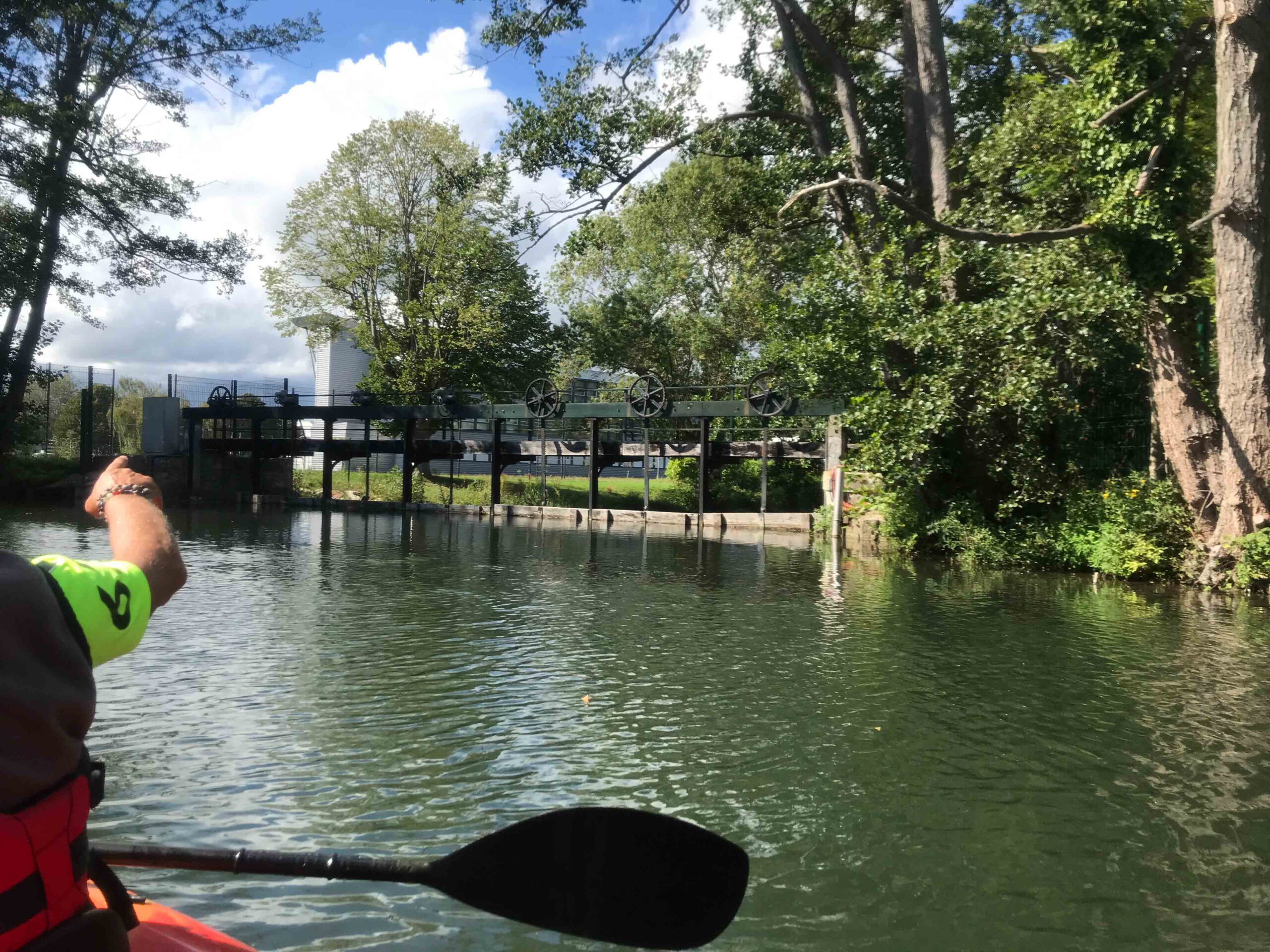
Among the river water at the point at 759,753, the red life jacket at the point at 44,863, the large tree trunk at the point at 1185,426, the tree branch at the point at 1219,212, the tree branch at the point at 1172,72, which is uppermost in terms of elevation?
the tree branch at the point at 1172,72

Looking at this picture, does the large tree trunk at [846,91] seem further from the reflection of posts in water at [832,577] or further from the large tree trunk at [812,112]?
the reflection of posts in water at [832,577]

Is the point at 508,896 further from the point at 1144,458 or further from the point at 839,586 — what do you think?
the point at 1144,458

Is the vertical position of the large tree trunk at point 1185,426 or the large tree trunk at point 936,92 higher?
the large tree trunk at point 936,92

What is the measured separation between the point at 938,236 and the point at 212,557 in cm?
1202

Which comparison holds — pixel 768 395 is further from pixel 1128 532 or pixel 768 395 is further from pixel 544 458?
pixel 1128 532

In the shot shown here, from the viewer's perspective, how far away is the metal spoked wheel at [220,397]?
32688 mm

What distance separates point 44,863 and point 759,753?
14.5ft

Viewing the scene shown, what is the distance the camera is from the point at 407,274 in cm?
3456

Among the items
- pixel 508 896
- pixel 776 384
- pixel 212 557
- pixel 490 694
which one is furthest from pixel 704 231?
pixel 508 896

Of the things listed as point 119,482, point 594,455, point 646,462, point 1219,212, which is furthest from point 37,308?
point 119,482

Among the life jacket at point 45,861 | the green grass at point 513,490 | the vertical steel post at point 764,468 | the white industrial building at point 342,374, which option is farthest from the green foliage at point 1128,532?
the white industrial building at point 342,374

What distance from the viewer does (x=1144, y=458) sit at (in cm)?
1591

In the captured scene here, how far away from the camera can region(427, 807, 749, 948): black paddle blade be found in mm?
2100

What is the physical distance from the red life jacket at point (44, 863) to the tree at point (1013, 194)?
43.9 feet
